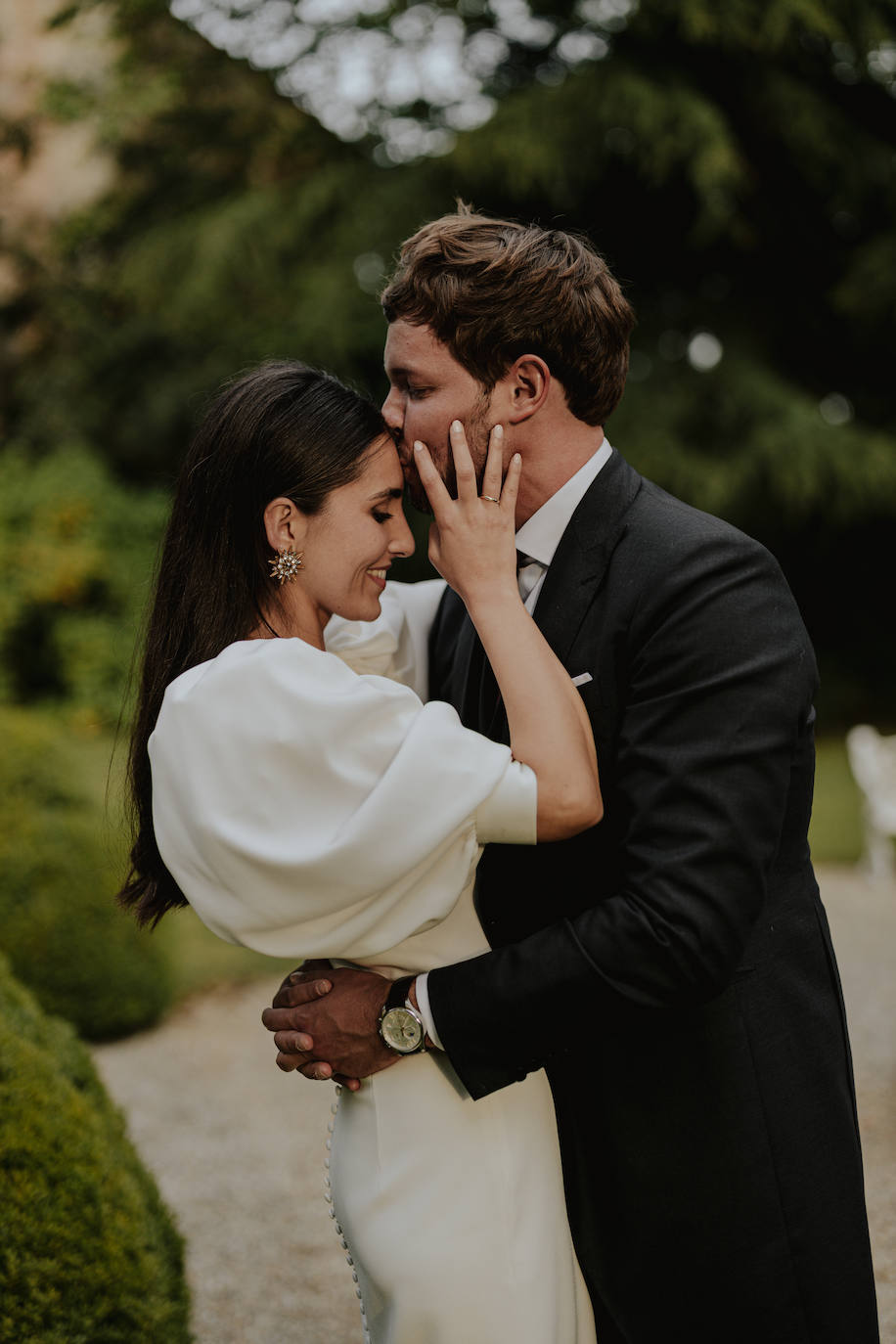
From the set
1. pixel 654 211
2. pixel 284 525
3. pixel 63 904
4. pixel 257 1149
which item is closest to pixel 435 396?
pixel 284 525

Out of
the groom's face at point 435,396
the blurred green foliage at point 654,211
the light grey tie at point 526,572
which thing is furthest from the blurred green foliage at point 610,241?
the groom's face at point 435,396

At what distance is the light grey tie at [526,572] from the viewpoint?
2281mm

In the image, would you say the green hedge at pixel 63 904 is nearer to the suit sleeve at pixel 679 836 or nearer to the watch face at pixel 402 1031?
the watch face at pixel 402 1031

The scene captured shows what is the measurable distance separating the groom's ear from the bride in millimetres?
70

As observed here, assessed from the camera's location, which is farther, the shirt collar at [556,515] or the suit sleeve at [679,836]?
the shirt collar at [556,515]

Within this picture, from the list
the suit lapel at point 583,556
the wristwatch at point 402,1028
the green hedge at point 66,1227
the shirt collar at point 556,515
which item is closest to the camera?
the wristwatch at point 402,1028

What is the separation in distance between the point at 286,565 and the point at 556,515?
20.0 inches

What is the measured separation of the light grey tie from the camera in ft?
7.48

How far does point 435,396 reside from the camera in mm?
2186

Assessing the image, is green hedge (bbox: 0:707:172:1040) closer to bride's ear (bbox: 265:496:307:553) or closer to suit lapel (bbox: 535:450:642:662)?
bride's ear (bbox: 265:496:307:553)

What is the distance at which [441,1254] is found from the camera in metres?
1.90

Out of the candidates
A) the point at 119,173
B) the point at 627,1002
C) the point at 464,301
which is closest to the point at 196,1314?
the point at 627,1002

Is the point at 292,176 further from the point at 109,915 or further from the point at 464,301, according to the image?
the point at 464,301

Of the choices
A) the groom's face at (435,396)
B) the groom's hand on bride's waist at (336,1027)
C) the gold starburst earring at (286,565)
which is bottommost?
the groom's hand on bride's waist at (336,1027)
